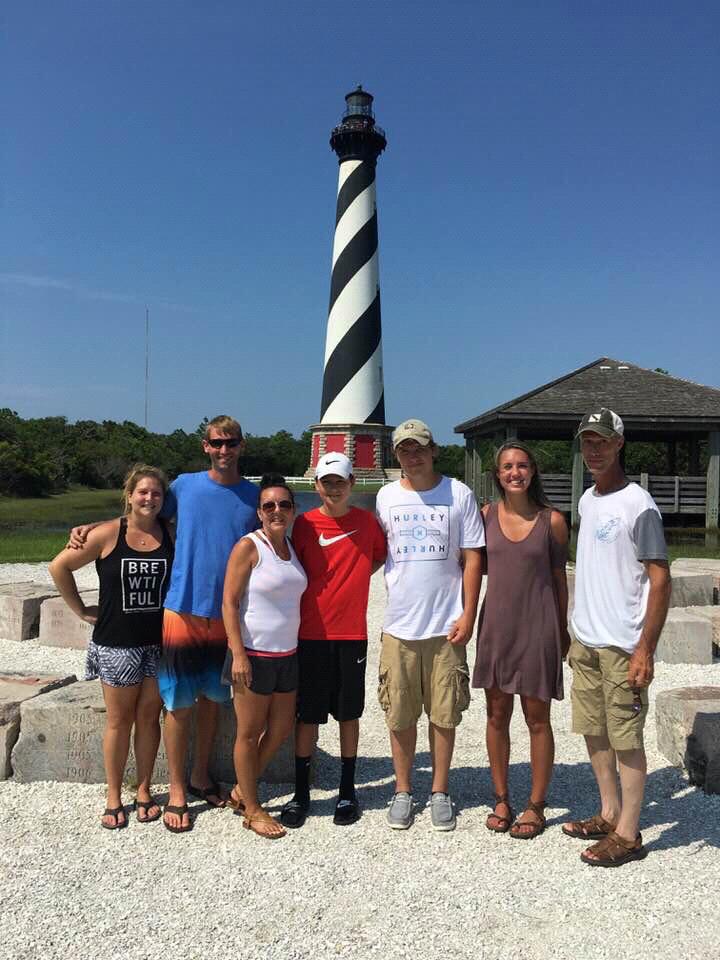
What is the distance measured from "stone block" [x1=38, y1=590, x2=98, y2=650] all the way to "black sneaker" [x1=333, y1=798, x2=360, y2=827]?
4000 mm

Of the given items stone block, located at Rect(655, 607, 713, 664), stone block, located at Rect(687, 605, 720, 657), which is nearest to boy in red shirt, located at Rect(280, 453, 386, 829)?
stone block, located at Rect(655, 607, 713, 664)

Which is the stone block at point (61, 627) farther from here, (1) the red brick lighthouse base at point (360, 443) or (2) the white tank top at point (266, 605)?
(1) the red brick lighthouse base at point (360, 443)

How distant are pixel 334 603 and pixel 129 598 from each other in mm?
904

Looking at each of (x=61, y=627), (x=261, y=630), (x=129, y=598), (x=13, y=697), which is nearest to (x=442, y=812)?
(x=261, y=630)

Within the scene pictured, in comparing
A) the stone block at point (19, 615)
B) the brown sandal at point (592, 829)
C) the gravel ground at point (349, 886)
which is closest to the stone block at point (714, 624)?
the gravel ground at point (349, 886)

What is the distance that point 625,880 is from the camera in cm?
281

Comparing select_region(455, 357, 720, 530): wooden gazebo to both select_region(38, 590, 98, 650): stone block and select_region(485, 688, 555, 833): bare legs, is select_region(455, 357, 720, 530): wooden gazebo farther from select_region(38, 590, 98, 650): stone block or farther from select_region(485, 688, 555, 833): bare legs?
select_region(485, 688, 555, 833): bare legs

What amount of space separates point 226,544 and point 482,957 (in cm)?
181

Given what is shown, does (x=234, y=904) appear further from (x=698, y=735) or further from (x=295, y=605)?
(x=698, y=735)

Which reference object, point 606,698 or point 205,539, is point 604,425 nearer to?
point 606,698

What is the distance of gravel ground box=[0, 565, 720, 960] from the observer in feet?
7.92

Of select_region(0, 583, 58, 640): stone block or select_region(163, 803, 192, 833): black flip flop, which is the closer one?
select_region(163, 803, 192, 833): black flip flop

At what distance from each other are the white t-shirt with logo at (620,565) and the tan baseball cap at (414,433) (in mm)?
782

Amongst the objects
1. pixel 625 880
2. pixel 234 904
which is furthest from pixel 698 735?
pixel 234 904
